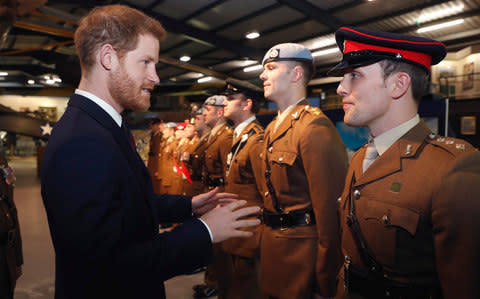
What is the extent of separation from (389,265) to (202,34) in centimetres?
1325

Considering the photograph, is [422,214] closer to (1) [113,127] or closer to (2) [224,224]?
(2) [224,224]

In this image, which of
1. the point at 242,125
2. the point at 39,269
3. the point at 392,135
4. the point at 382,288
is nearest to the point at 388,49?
the point at 392,135

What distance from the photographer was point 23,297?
337 cm

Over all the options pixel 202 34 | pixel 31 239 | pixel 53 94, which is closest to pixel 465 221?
pixel 31 239

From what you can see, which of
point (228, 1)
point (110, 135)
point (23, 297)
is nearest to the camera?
point (110, 135)

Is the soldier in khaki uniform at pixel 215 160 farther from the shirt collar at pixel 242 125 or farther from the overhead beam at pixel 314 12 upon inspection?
the overhead beam at pixel 314 12

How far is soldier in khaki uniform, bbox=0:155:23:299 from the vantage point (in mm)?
2045

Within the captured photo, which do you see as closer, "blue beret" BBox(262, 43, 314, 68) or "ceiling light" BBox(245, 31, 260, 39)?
"blue beret" BBox(262, 43, 314, 68)

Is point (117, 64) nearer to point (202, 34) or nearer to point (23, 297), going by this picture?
point (23, 297)

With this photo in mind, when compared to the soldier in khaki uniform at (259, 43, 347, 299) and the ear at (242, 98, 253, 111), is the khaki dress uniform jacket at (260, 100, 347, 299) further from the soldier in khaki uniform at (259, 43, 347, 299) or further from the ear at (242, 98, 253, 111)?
the ear at (242, 98, 253, 111)

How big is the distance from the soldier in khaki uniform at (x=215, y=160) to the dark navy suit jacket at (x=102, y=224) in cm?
233

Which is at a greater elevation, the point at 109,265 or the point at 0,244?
the point at 109,265

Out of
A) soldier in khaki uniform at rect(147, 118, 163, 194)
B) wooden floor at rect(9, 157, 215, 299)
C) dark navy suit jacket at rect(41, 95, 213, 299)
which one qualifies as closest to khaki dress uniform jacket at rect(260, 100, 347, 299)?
dark navy suit jacket at rect(41, 95, 213, 299)

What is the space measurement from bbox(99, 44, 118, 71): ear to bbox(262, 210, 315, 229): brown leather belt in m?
1.38
